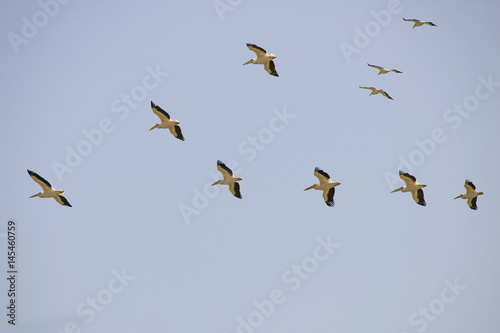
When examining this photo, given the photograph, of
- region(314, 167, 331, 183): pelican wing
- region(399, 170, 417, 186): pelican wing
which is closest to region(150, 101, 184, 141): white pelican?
region(314, 167, 331, 183): pelican wing

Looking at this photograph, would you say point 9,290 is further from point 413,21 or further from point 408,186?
point 413,21

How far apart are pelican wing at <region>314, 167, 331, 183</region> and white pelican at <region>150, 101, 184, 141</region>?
7621 millimetres

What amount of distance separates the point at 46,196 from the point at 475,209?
79.0ft

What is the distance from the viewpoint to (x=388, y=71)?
175 feet

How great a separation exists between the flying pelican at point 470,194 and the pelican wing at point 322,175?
8.01 meters

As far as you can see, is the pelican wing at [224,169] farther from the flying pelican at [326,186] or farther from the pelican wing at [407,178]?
the pelican wing at [407,178]

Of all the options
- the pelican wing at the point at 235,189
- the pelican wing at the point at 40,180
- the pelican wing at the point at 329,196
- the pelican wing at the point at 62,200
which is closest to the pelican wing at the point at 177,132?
the pelican wing at the point at 235,189

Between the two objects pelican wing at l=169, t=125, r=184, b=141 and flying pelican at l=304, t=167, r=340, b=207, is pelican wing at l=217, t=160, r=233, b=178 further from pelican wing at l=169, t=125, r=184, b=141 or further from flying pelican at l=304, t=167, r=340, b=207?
flying pelican at l=304, t=167, r=340, b=207

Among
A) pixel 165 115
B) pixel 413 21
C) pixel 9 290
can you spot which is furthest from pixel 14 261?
pixel 413 21

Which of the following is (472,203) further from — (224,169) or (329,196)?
(224,169)

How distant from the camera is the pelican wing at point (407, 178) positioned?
166 ft

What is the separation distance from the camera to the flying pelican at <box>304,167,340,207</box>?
50.1 metres

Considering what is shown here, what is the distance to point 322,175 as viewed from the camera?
5009 centimetres

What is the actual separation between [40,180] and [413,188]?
20238mm
